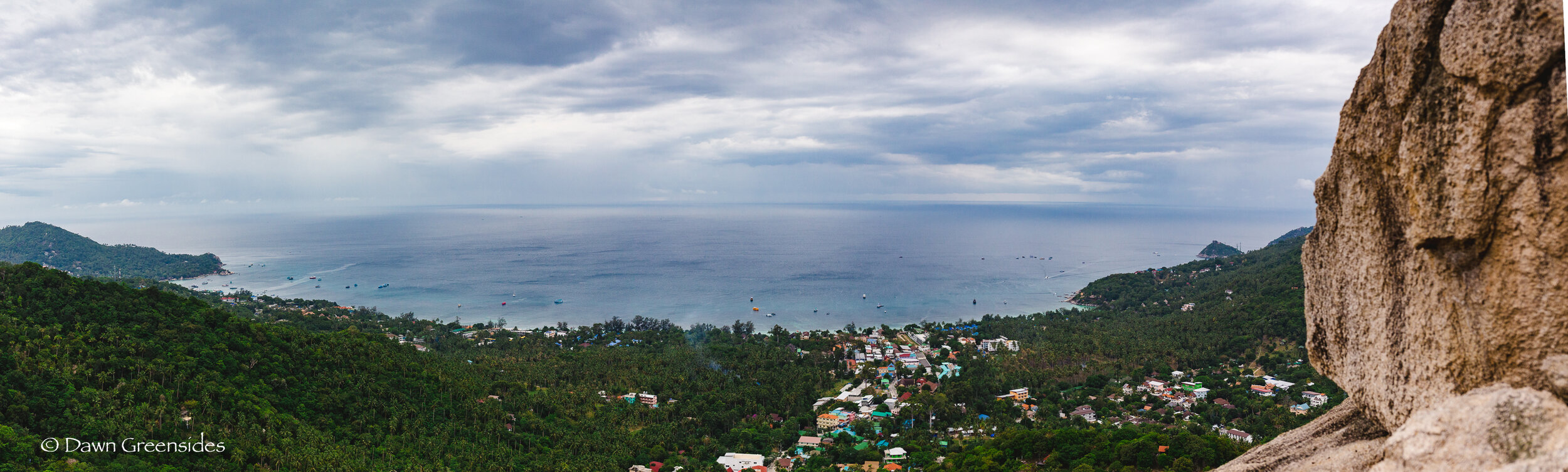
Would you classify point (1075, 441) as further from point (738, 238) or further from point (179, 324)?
point (738, 238)

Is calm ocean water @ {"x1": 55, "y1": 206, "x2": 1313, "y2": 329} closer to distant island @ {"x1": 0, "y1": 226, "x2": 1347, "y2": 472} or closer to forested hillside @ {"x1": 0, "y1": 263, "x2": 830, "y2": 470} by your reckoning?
distant island @ {"x1": 0, "y1": 226, "x2": 1347, "y2": 472}

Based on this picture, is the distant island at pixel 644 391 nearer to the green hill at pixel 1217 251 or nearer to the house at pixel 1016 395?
the house at pixel 1016 395

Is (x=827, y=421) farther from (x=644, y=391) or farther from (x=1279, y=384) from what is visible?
(x=1279, y=384)

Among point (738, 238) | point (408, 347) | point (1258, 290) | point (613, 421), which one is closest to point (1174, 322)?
point (1258, 290)

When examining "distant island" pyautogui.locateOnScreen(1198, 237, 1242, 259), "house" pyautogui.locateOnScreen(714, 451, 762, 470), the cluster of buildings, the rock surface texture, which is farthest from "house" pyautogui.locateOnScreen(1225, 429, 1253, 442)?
"distant island" pyautogui.locateOnScreen(1198, 237, 1242, 259)

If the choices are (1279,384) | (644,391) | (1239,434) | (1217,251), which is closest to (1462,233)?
(1239,434)

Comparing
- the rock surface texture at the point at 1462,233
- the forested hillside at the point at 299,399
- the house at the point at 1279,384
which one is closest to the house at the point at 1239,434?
the house at the point at 1279,384
